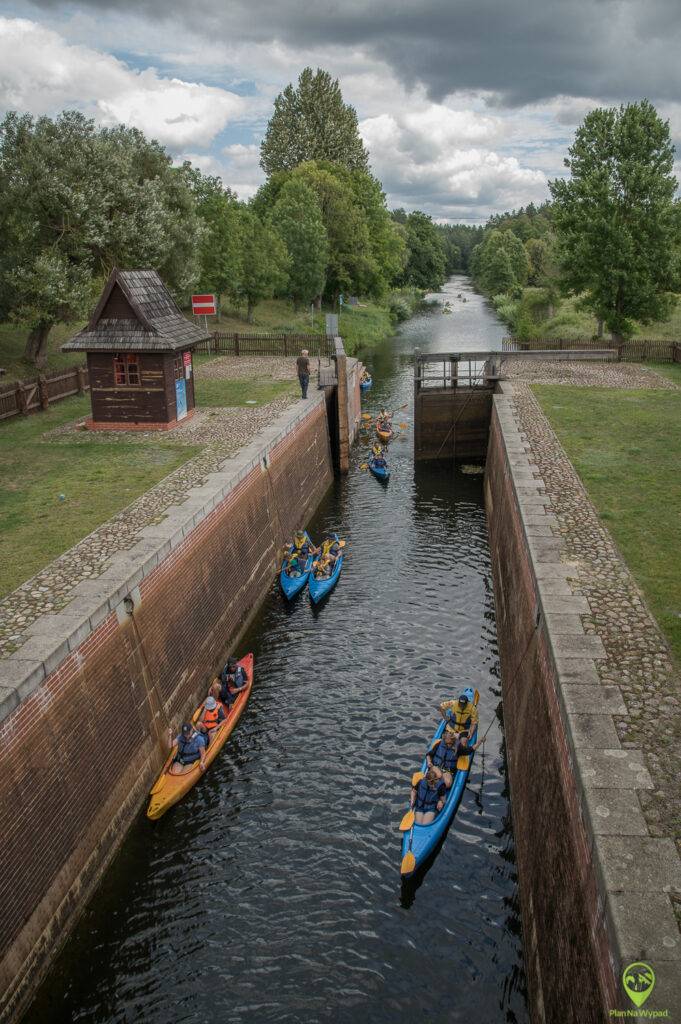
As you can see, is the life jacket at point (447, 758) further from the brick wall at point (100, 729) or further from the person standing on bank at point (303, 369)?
the person standing on bank at point (303, 369)

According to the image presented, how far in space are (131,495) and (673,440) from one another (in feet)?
51.1

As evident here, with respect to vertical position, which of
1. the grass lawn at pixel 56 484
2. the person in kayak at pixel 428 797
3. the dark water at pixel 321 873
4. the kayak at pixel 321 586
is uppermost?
the grass lawn at pixel 56 484

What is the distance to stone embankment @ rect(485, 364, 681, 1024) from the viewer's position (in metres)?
6.46

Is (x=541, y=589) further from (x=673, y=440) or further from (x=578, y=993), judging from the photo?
(x=673, y=440)

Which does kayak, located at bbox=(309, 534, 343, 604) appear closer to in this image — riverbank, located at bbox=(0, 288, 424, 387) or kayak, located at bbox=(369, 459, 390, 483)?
kayak, located at bbox=(369, 459, 390, 483)

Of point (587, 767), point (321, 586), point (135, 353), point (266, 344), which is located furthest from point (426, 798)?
point (266, 344)

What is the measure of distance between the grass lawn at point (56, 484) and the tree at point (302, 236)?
115ft

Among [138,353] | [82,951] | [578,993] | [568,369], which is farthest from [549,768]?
[568,369]

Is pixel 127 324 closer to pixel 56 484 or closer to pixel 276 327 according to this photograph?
pixel 56 484

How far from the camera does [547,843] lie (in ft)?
29.7

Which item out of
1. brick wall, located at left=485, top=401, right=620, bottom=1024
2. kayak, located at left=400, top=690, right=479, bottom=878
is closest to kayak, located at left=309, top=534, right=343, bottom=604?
brick wall, located at left=485, top=401, right=620, bottom=1024

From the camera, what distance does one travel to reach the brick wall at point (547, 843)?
269 inches

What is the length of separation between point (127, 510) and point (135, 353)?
315 inches

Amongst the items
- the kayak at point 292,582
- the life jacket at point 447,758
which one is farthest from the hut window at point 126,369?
the life jacket at point 447,758
